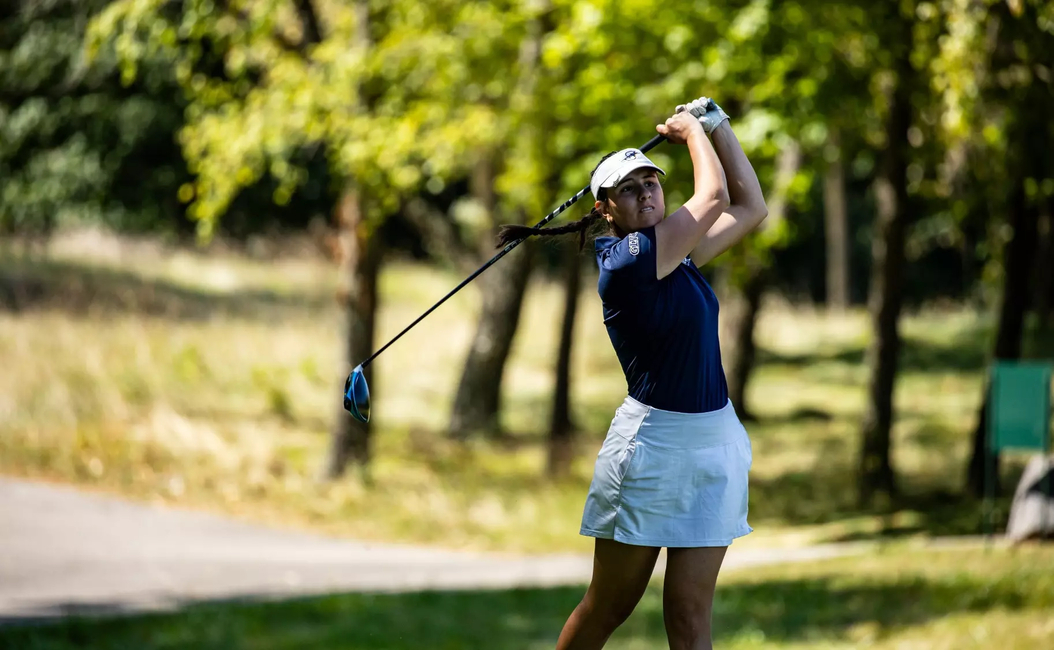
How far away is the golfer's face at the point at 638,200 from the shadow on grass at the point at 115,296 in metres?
17.4

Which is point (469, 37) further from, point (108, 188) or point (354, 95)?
point (108, 188)

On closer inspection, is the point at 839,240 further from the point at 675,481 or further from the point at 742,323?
the point at 675,481

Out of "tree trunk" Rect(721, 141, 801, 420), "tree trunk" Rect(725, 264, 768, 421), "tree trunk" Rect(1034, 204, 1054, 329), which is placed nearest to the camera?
"tree trunk" Rect(721, 141, 801, 420)

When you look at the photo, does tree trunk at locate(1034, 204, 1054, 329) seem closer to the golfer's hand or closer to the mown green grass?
the mown green grass

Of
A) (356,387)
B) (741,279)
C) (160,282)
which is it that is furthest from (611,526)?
(160,282)

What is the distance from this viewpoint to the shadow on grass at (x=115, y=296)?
20547 millimetres

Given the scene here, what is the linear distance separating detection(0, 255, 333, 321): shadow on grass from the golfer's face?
1739cm

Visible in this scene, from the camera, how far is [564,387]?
691 inches

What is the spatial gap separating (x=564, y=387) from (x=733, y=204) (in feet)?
43.3

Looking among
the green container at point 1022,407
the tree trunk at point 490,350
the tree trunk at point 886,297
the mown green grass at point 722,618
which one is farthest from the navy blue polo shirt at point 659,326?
the tree trunk at point 490,350

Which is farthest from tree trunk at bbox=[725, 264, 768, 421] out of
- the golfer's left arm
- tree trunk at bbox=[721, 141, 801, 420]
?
the golfer's left arm

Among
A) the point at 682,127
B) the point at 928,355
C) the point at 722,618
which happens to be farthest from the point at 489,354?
the point at 682,127

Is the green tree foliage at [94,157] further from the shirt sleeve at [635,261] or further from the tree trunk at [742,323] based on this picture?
the shirt sleeve at [635,261]

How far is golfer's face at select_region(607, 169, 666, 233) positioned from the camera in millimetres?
4234
